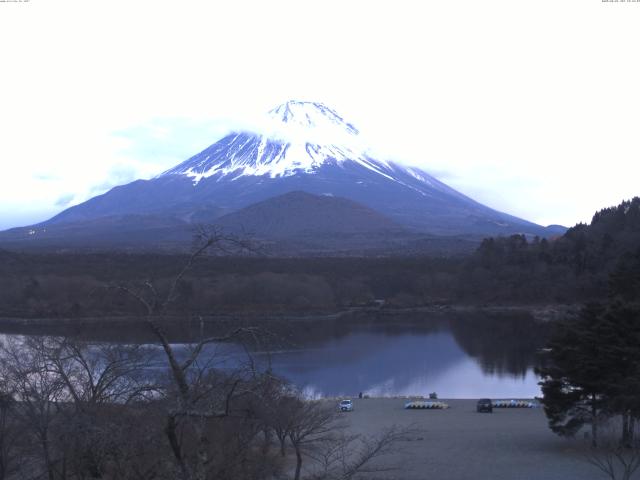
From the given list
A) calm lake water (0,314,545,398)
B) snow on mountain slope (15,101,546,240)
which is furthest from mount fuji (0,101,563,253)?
calm lake water (0,314,545,398)

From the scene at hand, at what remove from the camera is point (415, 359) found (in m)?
20.5

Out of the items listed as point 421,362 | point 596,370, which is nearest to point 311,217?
point 421,362

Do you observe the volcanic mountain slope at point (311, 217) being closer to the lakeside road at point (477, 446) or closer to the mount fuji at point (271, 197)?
the mount fuji at point (271, 197)

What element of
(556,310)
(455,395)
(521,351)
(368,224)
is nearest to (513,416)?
(455,395)

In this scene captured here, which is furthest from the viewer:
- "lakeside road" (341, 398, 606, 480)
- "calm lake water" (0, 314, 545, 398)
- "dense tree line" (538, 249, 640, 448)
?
"calm lake water" (0, 314, 545, 398)

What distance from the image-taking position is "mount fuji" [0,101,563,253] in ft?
218

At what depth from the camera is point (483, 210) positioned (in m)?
86.0

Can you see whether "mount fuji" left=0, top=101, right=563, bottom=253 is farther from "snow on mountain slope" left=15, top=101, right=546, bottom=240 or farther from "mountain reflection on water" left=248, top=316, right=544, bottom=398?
"mountain reflection on water" left=248, top=316, right=544, bottom=398

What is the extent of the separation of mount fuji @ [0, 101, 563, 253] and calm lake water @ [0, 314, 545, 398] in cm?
3326

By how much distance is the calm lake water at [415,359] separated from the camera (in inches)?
660

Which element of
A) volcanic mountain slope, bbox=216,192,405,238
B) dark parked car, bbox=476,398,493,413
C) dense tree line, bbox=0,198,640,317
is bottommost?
dark parked car, bbox=476,398,493,413

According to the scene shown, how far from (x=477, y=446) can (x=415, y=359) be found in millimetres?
10338

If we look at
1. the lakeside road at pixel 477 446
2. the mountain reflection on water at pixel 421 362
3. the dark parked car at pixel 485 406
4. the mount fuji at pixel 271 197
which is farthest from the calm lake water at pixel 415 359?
the mount fuji at pixel 271 197

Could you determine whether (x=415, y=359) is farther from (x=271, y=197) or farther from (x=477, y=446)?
(x=271, y=197)
